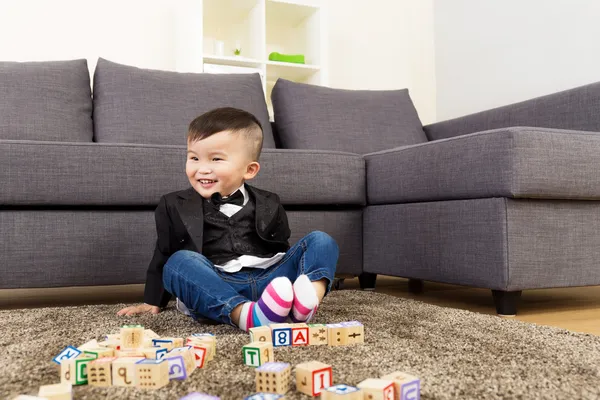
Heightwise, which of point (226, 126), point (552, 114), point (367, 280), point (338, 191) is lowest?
point (367, 280)

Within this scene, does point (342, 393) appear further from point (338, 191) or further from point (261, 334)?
point (338, 191)

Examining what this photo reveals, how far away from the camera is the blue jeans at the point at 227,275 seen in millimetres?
1107

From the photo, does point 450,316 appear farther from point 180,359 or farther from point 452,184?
point 180,359

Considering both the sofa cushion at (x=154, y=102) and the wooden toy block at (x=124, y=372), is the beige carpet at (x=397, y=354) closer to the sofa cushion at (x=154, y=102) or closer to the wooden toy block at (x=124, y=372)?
the wooden toy block at (x=124, y=372)

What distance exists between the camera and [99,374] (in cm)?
74

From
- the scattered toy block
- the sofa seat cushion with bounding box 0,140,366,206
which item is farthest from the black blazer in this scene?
the scattered toy block

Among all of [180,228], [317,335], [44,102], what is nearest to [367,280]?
[180,228]

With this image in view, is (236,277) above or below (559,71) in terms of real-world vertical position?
below

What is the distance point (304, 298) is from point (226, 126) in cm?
47

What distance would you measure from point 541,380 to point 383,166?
1.15m

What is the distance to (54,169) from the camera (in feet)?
5.13

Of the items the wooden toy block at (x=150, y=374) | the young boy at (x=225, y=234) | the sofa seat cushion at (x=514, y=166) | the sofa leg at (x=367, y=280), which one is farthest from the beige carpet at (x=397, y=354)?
the sofa leg at (x=367, y=280)

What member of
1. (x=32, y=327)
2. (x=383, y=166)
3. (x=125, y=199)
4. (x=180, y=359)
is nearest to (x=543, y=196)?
(x=383, y=166)

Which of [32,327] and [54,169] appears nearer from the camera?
[32,327]
